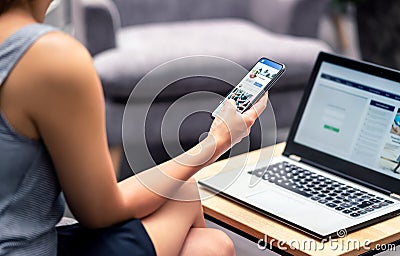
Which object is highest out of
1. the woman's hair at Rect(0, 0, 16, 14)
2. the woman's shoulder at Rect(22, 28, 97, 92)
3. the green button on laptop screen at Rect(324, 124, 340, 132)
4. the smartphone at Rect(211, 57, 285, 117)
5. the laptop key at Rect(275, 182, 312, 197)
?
the woman's hair at Rect(0, 0, 16, 14)

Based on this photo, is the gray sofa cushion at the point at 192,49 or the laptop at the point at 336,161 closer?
the laptop at the point at 336,161

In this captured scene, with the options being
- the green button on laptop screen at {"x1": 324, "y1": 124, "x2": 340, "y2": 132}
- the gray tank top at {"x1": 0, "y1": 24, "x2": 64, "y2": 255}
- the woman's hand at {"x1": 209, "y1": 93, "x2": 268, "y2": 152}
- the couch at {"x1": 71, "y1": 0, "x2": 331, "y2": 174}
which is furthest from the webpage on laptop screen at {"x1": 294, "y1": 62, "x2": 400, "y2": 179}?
the couch at {"x1": 71, "y1": 0, "x2": 331, "y2": 174}

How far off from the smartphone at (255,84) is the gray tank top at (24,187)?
33 cm

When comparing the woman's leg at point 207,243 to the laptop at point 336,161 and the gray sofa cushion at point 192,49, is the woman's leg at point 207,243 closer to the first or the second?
the laptop at point 336,161

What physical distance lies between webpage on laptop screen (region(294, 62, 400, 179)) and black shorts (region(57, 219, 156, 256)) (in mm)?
509

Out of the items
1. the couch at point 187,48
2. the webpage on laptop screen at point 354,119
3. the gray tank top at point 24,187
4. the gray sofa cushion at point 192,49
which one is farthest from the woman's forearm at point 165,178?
the gray sofa cushion at point 192,49

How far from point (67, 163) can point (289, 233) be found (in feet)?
1.37

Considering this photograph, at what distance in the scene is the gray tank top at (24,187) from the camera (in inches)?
43.4

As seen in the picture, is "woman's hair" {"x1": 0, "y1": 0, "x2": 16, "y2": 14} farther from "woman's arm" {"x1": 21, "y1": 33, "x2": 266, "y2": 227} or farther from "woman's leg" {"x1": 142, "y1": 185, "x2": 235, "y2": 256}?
"woman's leg" {"x1": 142, "y1": 185, "x2": 235, "y2": 256}

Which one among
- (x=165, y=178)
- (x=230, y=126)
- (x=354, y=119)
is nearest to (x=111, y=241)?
(x=165, y=178)

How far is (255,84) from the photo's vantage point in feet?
4.58

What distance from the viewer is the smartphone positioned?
4.47 ft

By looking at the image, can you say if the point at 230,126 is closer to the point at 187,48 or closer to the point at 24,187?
the point at 24,187

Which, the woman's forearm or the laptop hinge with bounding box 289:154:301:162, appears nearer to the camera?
the woman's forearm
